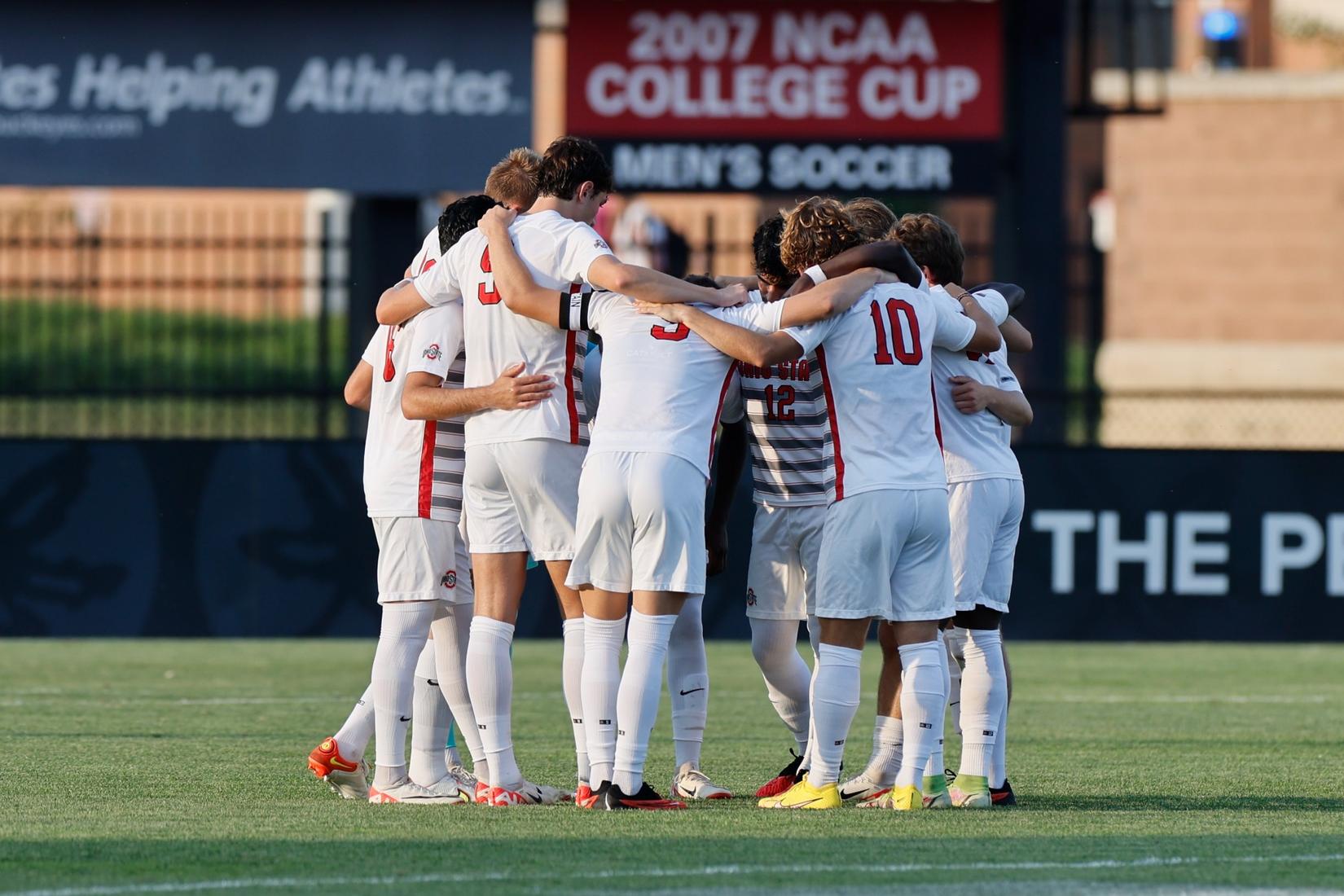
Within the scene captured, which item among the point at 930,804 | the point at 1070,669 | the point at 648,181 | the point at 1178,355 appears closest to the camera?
the point at 930,804

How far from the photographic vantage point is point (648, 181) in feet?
42.5

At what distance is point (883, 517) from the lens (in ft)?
19.6

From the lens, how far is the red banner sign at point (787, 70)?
42.5ft

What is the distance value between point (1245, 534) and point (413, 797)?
7.17m

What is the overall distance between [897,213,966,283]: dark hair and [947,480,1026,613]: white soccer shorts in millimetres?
667

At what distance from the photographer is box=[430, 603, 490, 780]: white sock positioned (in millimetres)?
6512


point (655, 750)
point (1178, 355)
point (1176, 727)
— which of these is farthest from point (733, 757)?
point (1178, 355)

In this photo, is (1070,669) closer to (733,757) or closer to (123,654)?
(733,757)

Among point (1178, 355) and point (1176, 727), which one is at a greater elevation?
point (1178, 355)

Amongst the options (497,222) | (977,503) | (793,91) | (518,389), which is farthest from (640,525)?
(793,91)

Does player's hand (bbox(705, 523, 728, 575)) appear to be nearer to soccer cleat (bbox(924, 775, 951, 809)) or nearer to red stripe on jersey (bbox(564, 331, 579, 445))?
red stripe on jersey (bbox(564, 331, 579, 445))

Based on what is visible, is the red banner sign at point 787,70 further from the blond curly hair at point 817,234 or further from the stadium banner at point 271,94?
the blond curly hair at point 817,234

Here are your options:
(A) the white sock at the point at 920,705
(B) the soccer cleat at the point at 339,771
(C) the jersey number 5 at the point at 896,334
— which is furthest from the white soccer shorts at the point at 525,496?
(A) the white sock at the point at 920,705

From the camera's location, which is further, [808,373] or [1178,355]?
[1178,355]
